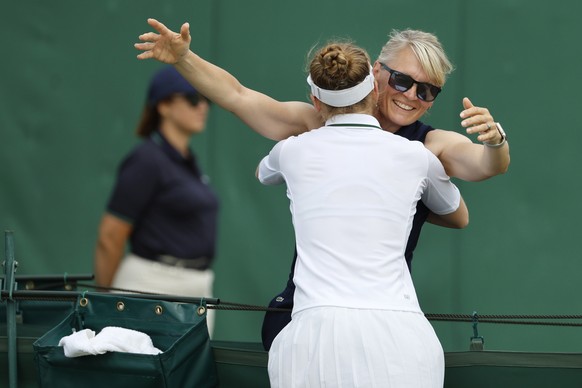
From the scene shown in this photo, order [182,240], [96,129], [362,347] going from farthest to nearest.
Answer: 1. [96,129]
2. [182,240]
3. [362,347]

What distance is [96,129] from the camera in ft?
21.4

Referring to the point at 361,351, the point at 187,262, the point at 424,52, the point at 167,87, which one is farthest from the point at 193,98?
the point at 361,351

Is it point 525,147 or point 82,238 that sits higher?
point 525,147

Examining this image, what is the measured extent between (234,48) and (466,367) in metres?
3.03

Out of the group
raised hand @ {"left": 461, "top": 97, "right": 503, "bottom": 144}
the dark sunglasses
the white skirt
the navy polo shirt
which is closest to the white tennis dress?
the white skirt

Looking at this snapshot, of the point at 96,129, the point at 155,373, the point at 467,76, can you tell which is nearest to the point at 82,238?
the point at 96,129

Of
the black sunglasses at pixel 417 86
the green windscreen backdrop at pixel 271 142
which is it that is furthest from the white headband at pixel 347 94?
the green windscreen backdrop at pixel 271 142

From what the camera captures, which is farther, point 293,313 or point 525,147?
point 525,147

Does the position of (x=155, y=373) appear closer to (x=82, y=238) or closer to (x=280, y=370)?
(x=280, y=370)

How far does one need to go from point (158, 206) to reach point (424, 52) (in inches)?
81.2

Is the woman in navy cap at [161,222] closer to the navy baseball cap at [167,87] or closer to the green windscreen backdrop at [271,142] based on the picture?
the navy baseball cap at [167,87]

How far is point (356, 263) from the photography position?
3248 mm

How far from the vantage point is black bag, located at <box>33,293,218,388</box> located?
11.8 feet

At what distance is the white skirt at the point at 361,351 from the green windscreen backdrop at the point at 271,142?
2.87m
